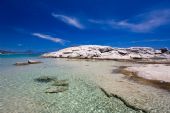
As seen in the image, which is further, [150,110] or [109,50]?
[109,50]

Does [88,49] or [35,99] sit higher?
[88,49]

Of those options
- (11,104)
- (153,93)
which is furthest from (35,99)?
(153,93)

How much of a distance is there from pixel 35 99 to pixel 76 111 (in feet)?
12.3

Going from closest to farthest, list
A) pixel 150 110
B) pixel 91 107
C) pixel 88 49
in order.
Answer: pixel 150 110, pixel 91 107, pixel 88 49

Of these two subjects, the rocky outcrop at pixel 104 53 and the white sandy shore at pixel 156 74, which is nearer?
the white sandy shore at pixel 156 74

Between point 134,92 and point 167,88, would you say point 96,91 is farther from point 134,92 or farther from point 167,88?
point 167,88

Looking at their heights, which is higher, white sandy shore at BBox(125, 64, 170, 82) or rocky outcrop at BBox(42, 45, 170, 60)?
rocky outcrop at BBox(42, 45, 170, 60)

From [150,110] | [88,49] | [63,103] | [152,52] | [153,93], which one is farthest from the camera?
[152,52]

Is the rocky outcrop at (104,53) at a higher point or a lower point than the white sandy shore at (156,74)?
higher

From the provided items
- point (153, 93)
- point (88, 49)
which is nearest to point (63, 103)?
point (153, 93)

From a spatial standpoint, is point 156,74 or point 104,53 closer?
point 156,74

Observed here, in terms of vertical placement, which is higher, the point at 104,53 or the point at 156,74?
the point at 104,53

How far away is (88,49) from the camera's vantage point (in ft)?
246

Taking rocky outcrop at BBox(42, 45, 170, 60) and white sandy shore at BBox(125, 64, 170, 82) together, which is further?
rocky outcrop at BBox(42, 45, 170, 60)
